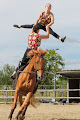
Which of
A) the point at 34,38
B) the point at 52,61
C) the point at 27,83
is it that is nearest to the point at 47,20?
the point at 34,38

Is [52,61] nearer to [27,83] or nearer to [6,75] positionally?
[6,75]

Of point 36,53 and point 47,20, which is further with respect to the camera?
point 47,20

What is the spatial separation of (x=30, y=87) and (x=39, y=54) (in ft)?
3.22

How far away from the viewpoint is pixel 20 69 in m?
7.25

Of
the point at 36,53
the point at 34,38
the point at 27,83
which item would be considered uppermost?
the point at 34,38

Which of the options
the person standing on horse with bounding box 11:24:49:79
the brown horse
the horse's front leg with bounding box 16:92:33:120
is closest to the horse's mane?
the brown horse

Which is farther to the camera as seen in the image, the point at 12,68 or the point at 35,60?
the point at 12,68

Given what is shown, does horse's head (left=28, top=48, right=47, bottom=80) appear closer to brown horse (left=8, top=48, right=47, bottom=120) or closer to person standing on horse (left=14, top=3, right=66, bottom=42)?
brown horse (left=8, top=48, right=47, bottom=120)

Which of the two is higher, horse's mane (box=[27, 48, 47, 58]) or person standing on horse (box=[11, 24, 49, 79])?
person standing on horse (box=[11, 24, 49, 79])

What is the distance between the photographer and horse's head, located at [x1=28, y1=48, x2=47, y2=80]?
613cm

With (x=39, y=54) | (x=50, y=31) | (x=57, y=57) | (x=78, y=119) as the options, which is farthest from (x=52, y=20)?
(x=57, y=57)

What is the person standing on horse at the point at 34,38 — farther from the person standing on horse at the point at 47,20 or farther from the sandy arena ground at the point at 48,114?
the sandy arena ground at the point at 48,114

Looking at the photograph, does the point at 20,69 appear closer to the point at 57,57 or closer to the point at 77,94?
the point at 77,94

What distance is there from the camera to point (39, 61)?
630 cm
